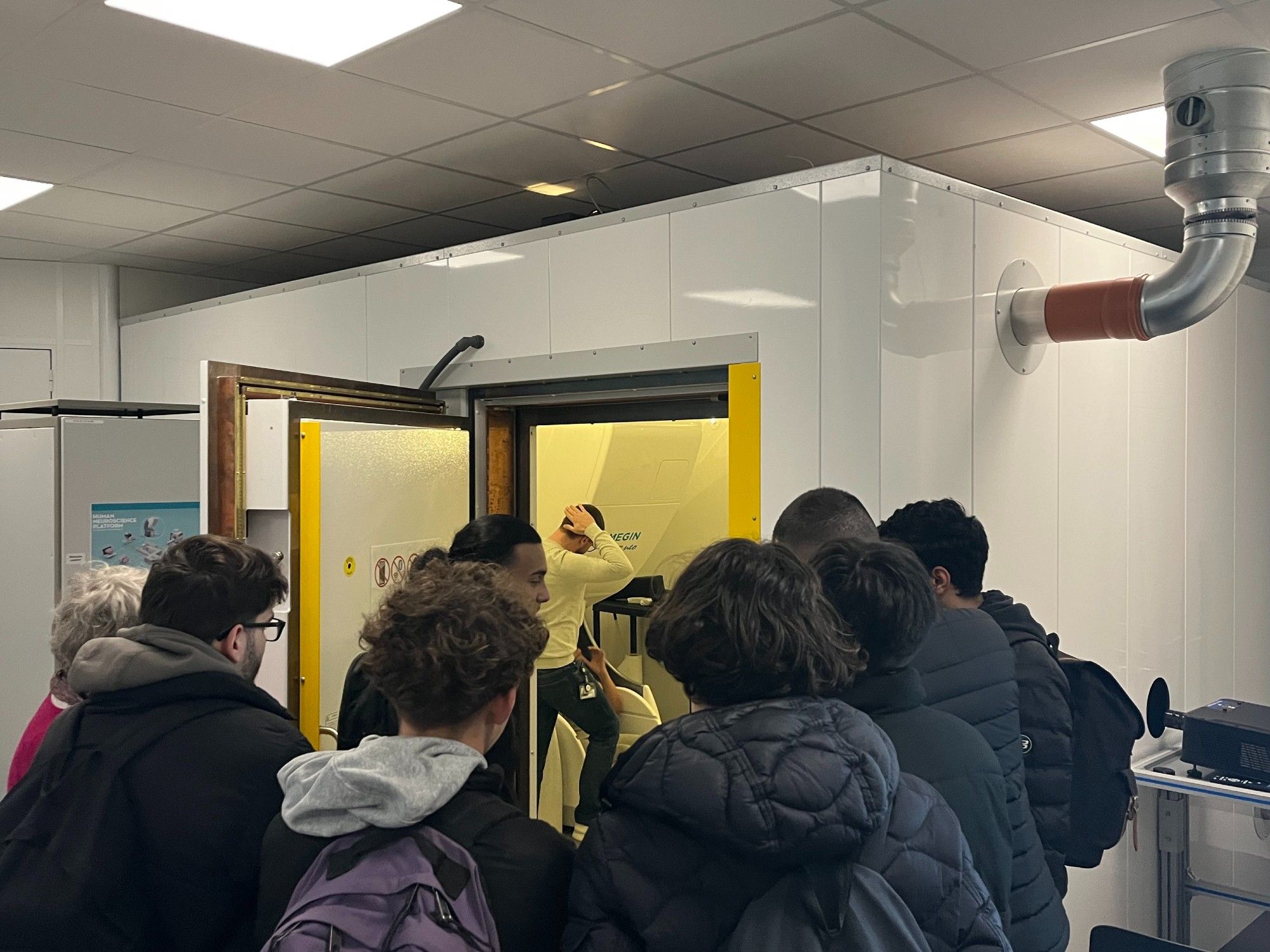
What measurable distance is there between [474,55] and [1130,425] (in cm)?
223

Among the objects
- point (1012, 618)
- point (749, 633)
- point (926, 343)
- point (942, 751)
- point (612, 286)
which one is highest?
point (612, 286)

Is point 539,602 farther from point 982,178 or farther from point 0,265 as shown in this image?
point 0,265

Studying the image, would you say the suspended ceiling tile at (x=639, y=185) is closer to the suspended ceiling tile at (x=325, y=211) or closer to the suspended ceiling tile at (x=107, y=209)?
the suspended ceiling tile at (x=325, y=211)

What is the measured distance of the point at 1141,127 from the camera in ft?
10.0

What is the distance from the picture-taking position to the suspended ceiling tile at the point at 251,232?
4305 millimetres

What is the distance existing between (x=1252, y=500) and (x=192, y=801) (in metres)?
4.07

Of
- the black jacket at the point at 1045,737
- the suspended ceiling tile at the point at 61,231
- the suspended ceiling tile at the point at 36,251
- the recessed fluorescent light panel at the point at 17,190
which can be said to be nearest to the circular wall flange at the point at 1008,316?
the black jacket at the point at 1045,737

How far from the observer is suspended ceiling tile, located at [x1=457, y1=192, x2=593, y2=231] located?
13.0 ft

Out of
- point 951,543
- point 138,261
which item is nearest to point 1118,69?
point 951,543

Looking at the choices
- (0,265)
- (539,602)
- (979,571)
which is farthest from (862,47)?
(0,265)

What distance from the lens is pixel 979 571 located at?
2.13 metres

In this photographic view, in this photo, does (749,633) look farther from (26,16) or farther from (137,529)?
(137,529)

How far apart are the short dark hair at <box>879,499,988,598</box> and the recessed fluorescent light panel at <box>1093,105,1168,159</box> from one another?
58.7 inches

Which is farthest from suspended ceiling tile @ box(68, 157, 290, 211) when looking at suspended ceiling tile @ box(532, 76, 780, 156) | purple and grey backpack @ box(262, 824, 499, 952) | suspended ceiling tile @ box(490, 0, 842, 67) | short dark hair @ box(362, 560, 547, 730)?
Result: purple and grey backpack @ box(262, 824, 499, 952)
